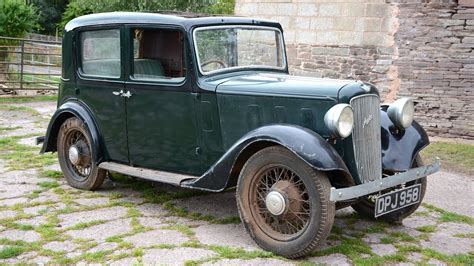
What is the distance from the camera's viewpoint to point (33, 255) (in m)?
3.92

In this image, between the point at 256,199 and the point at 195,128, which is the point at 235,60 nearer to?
the point at 195,128

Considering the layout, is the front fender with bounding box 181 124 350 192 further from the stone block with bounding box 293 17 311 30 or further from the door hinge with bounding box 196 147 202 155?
the stone block with bounding box 293 17 311 30

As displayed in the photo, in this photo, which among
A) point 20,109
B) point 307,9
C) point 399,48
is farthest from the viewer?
point 307,9

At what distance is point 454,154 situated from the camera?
8.12 meters

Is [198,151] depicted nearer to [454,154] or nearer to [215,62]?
[215,62]

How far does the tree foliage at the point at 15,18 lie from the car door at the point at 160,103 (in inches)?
456

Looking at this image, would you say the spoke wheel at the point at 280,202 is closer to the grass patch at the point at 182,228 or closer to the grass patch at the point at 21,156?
the grass patch at the point at 182,228

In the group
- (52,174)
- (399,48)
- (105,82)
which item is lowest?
(52,174)

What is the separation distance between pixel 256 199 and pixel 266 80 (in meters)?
1.01

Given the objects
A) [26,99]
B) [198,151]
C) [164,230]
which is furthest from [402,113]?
[26,99]

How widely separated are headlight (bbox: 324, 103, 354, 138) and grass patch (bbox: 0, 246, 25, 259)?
231 centimetres

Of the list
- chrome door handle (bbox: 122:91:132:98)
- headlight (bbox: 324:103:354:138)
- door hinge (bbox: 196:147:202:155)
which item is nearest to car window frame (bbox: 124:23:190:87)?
chrome door handle (bbox: 122:91:132:98)

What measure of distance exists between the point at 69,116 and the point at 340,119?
3.02 metres

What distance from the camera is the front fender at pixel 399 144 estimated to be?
4.42 metres
